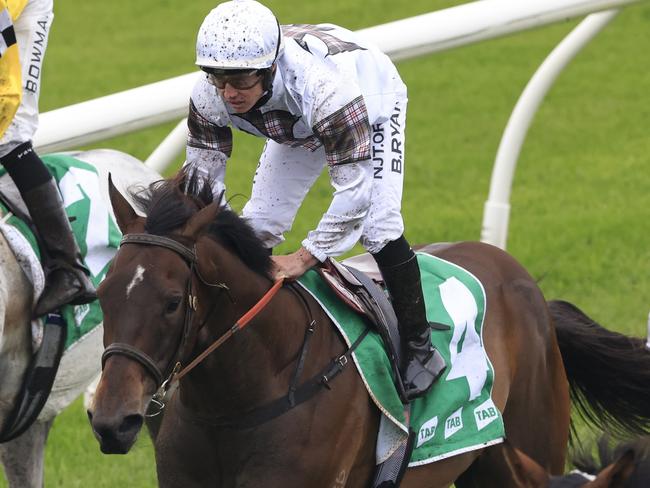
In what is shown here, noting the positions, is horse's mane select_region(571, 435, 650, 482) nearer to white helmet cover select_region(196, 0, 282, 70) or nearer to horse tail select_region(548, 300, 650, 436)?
white helmet cover select_region(196, 0, 282, 70)

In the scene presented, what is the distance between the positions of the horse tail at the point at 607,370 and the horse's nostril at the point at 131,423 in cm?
209

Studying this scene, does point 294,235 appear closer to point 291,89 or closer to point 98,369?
point 98,369

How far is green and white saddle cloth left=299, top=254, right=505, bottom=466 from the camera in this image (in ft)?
13.0

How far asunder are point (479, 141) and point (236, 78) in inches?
342

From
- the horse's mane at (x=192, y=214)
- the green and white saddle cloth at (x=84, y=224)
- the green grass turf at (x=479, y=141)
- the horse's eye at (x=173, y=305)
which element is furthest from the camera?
the green grass turf at (x=479, y=141)

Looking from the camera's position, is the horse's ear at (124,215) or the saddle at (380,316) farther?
the saddle at (380,316)

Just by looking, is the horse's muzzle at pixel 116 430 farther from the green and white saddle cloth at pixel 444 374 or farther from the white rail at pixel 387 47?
the white rail at pixel 387 47

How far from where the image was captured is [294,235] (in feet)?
31.0

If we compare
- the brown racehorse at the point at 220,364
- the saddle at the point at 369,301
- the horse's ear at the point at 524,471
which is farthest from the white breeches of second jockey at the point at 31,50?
the horse's ear at the point at 524,471

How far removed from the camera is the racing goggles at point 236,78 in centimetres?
356

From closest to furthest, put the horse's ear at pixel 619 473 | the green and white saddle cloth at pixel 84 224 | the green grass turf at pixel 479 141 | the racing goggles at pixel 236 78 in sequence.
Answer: the horse's ear at pixel 619 473 < the racing goggles at pixel 236 78 < the green and white saddle cloth at pixel 84 224 < the green grass turf at pixel 479 141

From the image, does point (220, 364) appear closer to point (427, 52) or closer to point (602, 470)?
point (602, 470)

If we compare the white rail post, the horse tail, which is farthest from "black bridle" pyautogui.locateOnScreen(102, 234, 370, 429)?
the white rail post

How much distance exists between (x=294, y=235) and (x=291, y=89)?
5.73 metres
